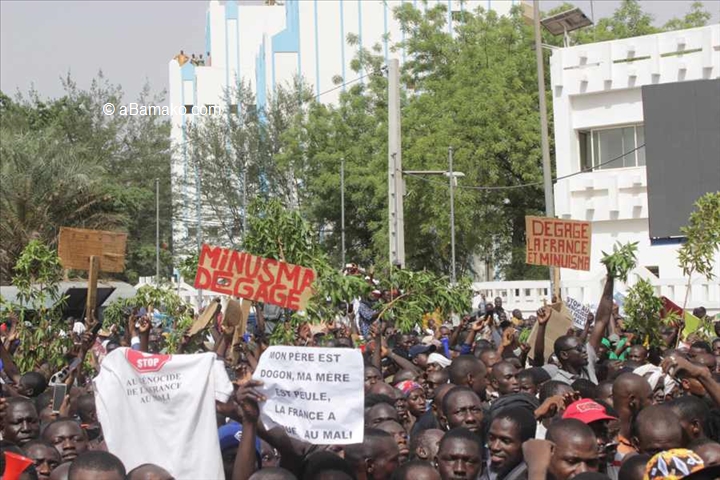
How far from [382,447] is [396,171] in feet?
55.6

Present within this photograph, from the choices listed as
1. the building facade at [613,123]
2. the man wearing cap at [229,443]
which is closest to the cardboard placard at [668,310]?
the man wearing cap at [229,443]

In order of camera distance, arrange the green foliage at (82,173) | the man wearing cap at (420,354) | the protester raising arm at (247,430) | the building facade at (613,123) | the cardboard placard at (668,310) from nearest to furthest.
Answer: the protester raising arm at (247,430) < the man wearing cap at (420,354) < the cardboard placard at (668,310) < the building facade at (613,123) < the green foliage at (82,173)

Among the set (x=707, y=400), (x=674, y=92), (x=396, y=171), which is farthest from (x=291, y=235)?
(x=674, y=92)

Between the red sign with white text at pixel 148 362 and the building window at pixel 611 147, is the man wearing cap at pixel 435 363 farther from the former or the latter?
the building window at pixel 611 147

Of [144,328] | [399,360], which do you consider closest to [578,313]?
[399,360]

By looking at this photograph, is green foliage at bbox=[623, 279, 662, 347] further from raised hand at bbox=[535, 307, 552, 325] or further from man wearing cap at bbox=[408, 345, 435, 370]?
man wearing cap at bbox=[408, 345, 435, 370]

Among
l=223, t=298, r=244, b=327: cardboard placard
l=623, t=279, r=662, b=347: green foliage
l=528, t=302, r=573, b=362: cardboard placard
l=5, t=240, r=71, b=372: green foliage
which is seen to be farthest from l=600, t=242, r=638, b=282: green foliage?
l=5, t=240, r=71, b=372: green foliage

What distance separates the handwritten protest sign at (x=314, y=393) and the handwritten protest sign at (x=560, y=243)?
870 centimetres

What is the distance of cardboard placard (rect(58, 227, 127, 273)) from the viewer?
12.4 metres

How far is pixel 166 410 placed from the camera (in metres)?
6.05

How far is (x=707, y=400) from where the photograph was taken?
23.1 ft

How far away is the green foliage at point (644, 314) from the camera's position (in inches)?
476

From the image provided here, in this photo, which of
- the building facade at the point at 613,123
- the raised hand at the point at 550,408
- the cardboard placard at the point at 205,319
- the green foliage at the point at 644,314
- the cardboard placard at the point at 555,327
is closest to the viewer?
the raised hand at the point at 550,408

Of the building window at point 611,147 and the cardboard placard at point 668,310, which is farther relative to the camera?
the building window at point 611,147
